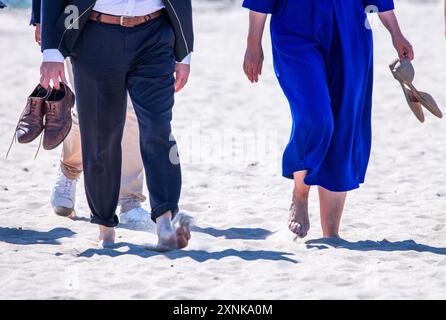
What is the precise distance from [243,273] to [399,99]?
5.83m

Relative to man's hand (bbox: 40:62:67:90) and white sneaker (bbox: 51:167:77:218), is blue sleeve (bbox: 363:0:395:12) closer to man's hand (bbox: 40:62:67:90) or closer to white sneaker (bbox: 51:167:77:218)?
man's hand (bbox: 40:62:67:90)

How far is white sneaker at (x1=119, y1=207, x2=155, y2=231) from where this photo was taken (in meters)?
6.30

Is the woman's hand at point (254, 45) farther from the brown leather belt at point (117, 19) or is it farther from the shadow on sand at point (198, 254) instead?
the shadow on sand at point (198, 254)

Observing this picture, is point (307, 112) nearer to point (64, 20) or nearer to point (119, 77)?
point (119, 77)

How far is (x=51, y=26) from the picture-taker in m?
5.29

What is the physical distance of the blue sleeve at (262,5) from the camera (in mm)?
5645

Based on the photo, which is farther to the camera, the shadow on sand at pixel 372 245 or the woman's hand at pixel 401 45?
the woman's hand at pixel 401 45

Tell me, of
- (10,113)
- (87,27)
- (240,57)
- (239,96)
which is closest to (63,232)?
(87,27)

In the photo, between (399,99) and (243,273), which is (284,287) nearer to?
(243,273)

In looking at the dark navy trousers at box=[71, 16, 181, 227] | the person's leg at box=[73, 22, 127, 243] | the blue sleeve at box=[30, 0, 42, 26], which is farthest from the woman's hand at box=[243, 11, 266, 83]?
Result: the blue sleeve at box=[30, 0, 42, 26]

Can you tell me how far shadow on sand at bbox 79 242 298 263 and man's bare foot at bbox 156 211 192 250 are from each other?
0.13 ft

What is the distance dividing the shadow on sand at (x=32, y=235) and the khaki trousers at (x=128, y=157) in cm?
44

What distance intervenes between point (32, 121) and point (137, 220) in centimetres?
104

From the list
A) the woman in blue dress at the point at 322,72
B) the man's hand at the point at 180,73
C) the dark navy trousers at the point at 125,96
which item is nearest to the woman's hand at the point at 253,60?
the woman in blue dress at the point at 322,72
